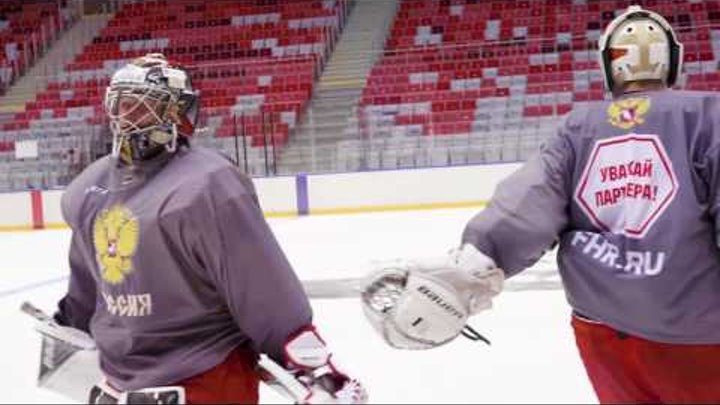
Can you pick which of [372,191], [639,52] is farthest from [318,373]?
[372,191]

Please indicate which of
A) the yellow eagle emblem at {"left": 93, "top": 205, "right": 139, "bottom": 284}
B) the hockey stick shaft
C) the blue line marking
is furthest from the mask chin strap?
the blue line marking

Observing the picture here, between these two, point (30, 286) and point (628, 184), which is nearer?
point (628, 184)

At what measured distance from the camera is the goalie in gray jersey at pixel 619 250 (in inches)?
63.1

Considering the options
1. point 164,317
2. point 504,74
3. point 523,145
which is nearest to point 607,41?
point 164,317

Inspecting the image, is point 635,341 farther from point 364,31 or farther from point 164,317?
point 364,31

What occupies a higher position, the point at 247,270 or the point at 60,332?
the point at 247,270

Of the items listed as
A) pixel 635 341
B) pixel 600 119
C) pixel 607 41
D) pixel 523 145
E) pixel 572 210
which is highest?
pixel 607 41

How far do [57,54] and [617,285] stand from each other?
18.1 meters

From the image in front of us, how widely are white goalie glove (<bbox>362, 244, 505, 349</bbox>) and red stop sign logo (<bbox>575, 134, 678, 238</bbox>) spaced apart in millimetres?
218

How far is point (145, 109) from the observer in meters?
1.83

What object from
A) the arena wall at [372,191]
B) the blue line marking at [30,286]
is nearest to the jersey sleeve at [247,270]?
the blue line marking at [30,286]

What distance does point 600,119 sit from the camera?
168 cm

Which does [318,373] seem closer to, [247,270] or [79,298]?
[247,270]

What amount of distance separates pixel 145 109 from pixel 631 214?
3.02 feet
